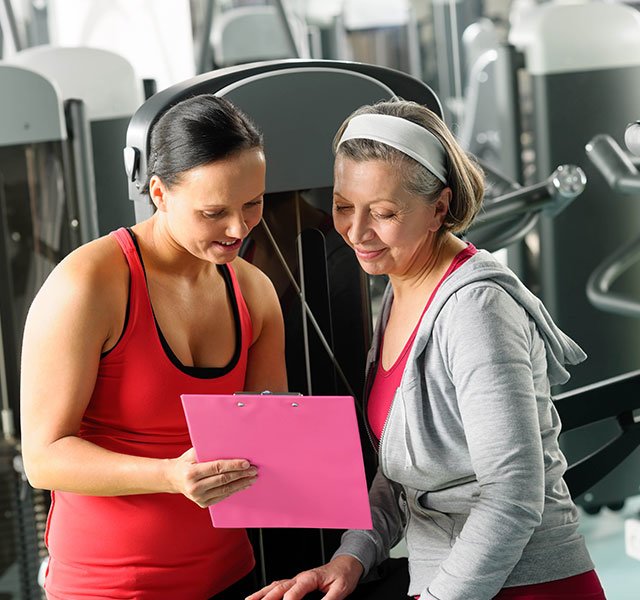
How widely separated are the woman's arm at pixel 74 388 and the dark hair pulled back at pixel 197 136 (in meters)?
0.15

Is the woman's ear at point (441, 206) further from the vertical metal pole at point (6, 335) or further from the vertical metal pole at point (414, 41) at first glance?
the vertical metal pole at point (414, 41)

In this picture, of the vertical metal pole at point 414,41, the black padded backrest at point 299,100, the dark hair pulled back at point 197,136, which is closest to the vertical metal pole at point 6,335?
the black padded backrest at point 299,100

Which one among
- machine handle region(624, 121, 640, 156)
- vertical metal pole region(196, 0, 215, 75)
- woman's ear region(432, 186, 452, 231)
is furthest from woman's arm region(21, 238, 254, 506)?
vertical metal pole region(196, 0, 215, 75)

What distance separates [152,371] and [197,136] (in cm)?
30

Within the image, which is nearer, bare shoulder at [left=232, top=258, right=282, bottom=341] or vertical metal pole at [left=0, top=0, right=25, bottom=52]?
bare shoulder at [left=232, top=258, right=282, bottom=341]

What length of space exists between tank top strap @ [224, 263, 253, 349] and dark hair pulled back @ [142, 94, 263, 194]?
0.22 m

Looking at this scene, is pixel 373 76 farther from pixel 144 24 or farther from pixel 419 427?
pixel 144 24

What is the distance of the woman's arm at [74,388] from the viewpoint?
1.25 metres

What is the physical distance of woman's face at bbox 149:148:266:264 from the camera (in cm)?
→ 127

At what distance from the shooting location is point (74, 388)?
1261 mm

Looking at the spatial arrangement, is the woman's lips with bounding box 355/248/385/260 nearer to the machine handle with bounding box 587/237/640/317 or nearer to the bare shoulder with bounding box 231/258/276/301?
the bare shoulder with bounding box 231/258/276/301

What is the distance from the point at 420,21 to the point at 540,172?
2310 mm

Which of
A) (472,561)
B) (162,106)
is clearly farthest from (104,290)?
(472,561)

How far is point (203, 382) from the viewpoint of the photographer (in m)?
1.37
